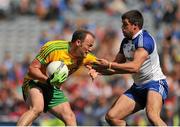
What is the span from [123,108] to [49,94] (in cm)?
104

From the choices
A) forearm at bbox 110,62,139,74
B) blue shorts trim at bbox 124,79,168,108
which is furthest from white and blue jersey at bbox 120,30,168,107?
forearm at bbox 110,62,139,74

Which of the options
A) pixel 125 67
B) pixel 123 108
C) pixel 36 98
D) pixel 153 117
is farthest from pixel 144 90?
pixel 36 98

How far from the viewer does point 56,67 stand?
9.38 m

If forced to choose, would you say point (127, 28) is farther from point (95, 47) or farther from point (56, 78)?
point (95, 47)

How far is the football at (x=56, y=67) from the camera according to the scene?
939 centimetres

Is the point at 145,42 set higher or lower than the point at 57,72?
higher

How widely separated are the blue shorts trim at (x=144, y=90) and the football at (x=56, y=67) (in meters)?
1.03

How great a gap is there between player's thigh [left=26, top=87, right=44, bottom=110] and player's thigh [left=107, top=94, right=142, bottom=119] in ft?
3.18

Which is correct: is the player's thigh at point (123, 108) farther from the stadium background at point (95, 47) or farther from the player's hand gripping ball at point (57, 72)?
the stadium background at point (95, 47)

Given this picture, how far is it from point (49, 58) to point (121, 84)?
18.7ft

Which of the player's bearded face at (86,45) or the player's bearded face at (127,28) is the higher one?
the player's bearded face at (127,28)

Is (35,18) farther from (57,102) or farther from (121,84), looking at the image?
(57,102)

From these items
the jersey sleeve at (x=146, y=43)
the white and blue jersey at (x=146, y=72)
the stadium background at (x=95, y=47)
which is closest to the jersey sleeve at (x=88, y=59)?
the white and blue jersey at (x=146, y=72)

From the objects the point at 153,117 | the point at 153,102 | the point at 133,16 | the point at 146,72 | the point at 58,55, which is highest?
the point at 133,16
